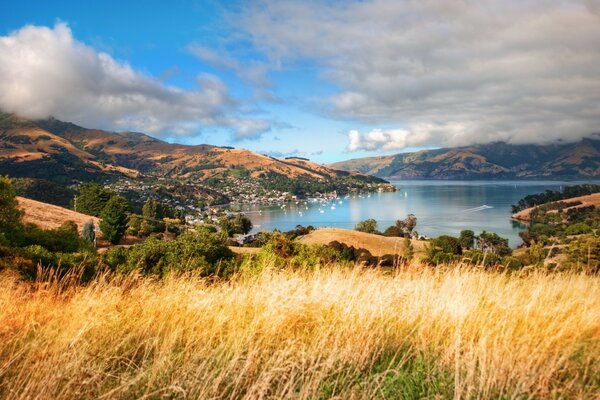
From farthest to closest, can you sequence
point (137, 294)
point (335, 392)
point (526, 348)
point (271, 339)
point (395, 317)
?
1. point (137, 294)
2. point (395, 317)
3. point (271, 339)
4. point (526, 348)
5. point (335, 392)

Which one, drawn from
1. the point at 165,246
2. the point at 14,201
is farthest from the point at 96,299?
the point at 14,201

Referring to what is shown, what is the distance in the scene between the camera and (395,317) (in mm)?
4531

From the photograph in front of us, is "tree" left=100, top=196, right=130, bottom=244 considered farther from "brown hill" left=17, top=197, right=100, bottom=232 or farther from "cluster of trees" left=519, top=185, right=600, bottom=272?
"cluster of trees" left=519, top=185, right=600, bottom=272

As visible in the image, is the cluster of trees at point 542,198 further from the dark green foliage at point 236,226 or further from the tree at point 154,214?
the tree at point 154,214

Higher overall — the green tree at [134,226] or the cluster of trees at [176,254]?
the cluster of trees at [176,254]

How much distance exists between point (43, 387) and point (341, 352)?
2329 millimetres

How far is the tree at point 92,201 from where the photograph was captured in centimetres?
9262

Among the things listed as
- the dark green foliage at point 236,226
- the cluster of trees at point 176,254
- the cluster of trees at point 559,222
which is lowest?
the cluster of trees at point 559,222

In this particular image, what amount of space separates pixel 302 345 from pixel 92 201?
10210 cm

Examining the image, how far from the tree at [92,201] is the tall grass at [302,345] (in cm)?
9690

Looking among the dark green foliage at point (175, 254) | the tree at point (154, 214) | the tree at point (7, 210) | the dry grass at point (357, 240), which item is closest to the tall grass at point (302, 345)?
the dark green foliage at point (175, 254)

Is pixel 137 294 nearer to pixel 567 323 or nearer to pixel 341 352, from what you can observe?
pixel 341 352

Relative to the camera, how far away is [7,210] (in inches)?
1204

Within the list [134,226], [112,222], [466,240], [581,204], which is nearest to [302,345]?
[112,222]
